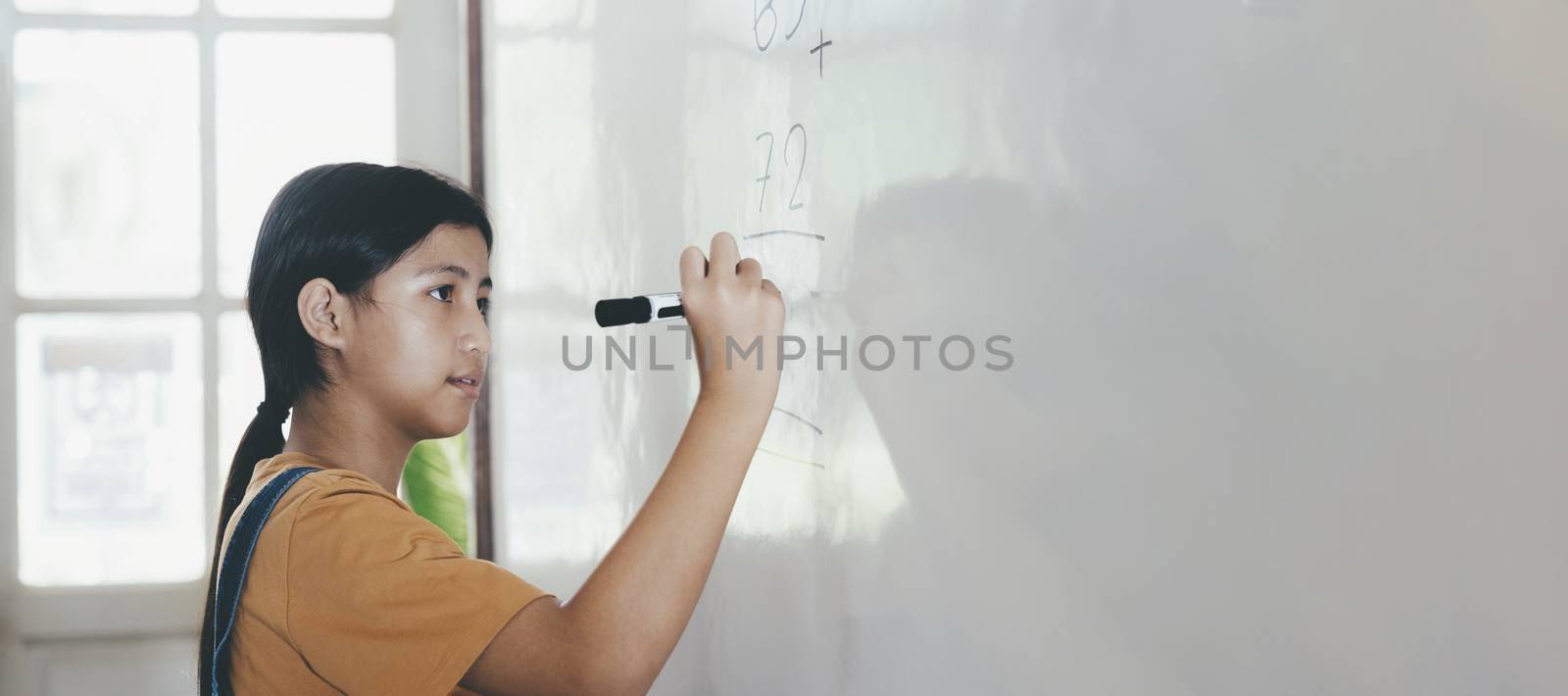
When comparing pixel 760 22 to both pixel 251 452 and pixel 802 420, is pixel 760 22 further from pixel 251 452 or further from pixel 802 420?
pixel 251 452

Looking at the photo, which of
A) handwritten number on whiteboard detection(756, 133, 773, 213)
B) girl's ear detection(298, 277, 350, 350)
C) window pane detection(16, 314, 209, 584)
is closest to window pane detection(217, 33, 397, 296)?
window pane detection(16, 314, 209, 584)

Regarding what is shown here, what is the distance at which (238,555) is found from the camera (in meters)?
0.51

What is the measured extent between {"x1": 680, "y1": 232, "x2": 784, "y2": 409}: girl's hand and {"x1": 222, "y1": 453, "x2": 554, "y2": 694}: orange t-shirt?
0.11 m

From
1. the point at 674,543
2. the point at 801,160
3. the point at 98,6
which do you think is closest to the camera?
the point at 674,543

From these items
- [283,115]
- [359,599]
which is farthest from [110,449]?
[359,599]

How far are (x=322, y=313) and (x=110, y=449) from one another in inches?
53.7

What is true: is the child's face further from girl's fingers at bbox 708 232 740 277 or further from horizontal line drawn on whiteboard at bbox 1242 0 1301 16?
horizontal line drawn on whiteboard at bbox 1242 0 1301 16

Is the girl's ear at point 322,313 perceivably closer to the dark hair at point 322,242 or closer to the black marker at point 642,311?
the dark hair at point 322,242

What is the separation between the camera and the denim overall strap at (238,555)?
51cm

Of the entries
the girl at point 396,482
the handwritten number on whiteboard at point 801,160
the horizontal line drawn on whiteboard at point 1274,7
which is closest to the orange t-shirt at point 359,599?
the girl at point 396,482

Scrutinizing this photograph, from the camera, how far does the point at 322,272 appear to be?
606mm

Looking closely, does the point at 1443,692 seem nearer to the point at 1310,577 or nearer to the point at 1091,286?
the point at 1310,577

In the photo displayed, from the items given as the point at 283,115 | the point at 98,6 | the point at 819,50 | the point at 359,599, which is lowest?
the point at 359,599

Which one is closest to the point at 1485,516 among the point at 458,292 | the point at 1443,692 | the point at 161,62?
the point at 1443,692
